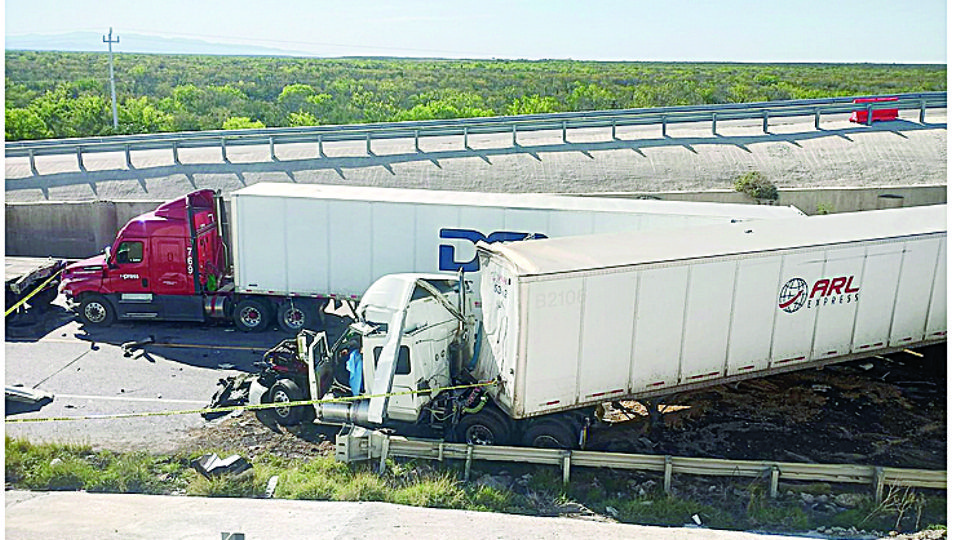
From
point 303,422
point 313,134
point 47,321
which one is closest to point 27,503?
point 303,422

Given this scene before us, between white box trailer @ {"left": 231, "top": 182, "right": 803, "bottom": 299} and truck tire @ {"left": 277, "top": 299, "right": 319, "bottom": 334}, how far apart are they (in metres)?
0.43

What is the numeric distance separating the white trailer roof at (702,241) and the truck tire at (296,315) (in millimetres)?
6917

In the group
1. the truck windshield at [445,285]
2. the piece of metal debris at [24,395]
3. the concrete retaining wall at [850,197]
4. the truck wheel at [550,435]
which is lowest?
the piece of metal debris at [24,395]

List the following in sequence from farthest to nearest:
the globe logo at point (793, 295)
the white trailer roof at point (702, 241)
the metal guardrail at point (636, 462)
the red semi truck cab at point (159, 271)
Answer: the red semi truck cab at point (159, 271), the globe logo at point (793, 295), the white trailer roof at point (702, 241), the metal guardrail at point (636, 462)

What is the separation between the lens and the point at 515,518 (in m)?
10.7

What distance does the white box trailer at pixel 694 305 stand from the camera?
11898mm

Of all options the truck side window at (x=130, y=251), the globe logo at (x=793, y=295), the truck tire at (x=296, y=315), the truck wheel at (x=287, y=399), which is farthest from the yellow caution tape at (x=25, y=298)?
the globe logo at (x=793, y=295)

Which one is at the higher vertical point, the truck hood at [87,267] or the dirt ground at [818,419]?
the truck hood at [87,267]

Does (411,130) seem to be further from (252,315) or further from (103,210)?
(252,315)

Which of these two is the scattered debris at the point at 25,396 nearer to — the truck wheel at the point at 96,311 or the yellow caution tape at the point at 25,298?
the truck wheel at the point at 96,311

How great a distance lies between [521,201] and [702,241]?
5.37m

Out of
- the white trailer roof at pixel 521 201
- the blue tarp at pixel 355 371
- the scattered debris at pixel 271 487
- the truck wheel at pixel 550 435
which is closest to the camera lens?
the scattered debris at pixel 271 487

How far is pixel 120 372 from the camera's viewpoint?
1658cm

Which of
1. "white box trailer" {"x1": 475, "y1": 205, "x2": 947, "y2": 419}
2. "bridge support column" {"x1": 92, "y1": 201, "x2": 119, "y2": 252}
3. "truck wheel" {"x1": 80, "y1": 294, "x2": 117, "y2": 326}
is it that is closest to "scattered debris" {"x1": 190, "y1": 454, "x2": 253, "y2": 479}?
"white box trailer" {"x1": 475, "y1": 205, "x2": 947, "y2": 419}
